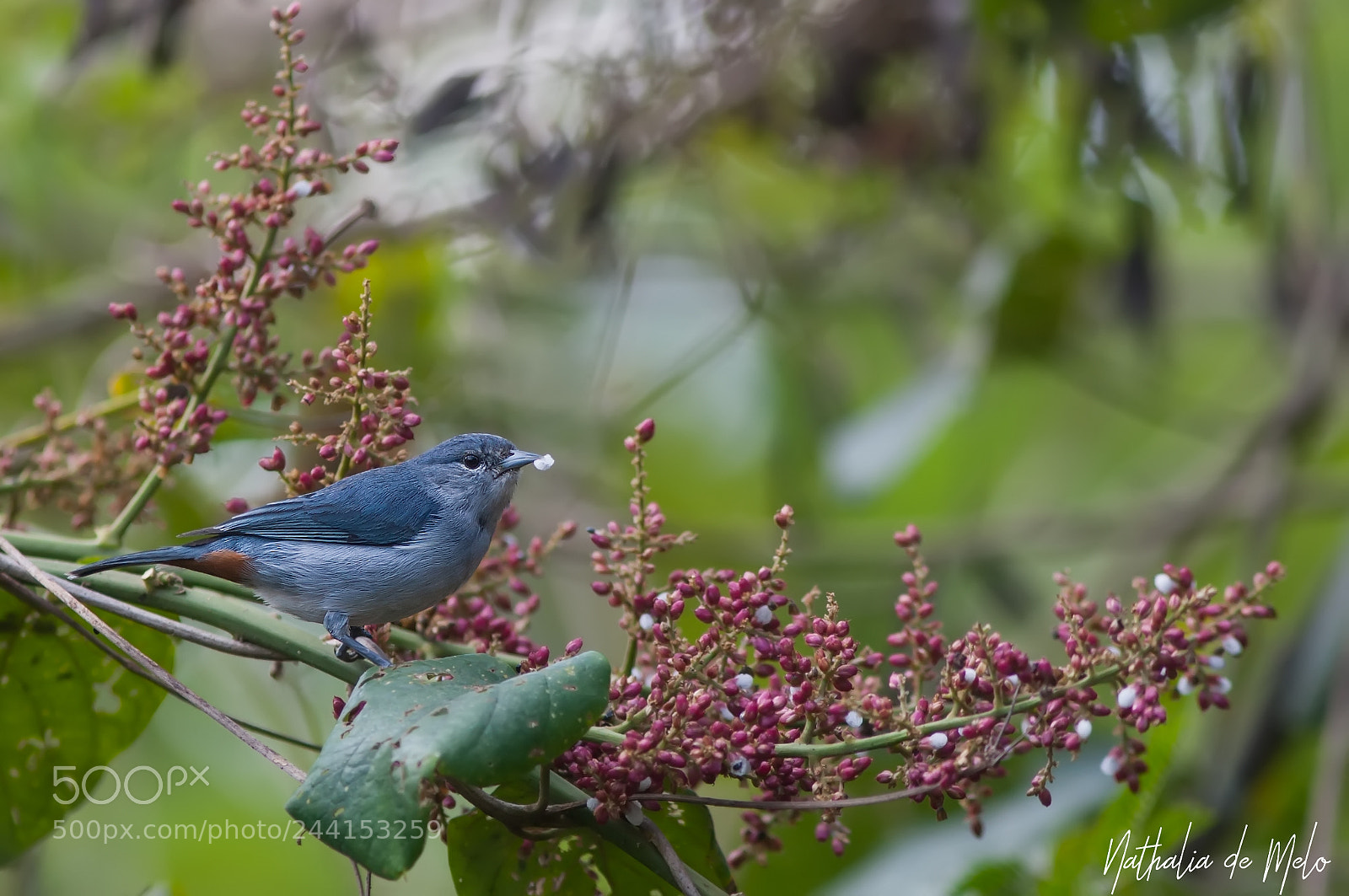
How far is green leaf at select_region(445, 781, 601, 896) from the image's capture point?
231cm

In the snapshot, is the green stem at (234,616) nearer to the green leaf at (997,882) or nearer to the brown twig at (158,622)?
the brown twig at (158,622)

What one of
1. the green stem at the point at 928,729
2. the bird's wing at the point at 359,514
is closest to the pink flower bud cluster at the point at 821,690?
the green stem at the point at 928,729

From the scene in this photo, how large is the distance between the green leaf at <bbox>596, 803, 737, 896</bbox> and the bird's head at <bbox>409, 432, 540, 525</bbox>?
115 cm

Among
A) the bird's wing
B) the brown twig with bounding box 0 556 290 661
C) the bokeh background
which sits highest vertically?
the bokeh background

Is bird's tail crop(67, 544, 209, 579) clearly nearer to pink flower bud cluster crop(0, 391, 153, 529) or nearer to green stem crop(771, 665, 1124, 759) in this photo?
pink flower bud cluster crop(0, 391, 153, 529)

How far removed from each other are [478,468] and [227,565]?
2.56 feet

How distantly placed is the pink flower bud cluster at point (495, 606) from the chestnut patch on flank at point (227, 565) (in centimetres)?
41

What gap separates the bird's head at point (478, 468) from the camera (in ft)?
10.9

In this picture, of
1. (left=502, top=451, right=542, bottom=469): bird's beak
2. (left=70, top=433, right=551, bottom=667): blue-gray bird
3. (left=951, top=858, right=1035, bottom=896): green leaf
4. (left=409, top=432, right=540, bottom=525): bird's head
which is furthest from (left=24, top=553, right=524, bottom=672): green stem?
(left=951, top=858, right=1035, bottom=896): green leaf

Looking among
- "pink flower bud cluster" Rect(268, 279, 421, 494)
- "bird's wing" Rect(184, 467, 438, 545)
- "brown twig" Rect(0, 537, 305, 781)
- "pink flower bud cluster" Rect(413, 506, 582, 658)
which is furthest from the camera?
"bird's wing" Rect(184, 467, 438, 545)

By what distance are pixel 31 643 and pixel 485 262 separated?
10.3 feet

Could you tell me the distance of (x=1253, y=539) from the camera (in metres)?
4.84

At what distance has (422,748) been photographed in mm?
1866

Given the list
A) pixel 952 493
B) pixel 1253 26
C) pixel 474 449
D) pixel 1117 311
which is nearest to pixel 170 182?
pixel 474 449
